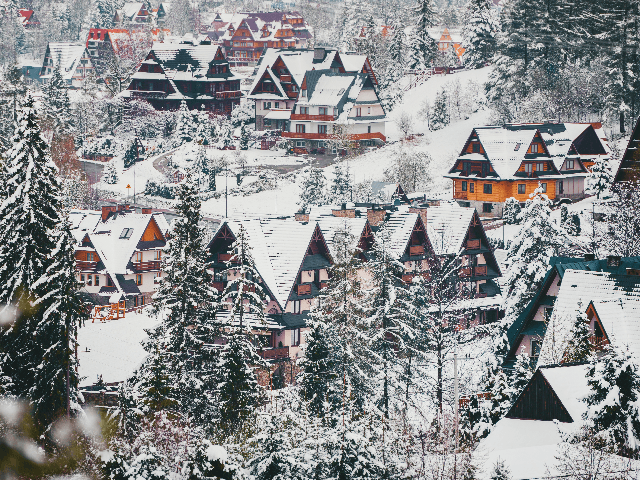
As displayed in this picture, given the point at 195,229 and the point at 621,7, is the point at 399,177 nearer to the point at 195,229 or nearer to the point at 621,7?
the point at 621,7

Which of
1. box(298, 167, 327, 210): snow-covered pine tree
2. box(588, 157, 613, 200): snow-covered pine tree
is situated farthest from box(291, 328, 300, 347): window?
box(588, 157, 613, 200): snow-covered pine tree

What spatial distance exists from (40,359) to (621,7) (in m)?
68.8

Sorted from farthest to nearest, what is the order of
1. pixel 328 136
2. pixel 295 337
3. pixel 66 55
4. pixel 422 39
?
pixel 66 55, pixel 422 39, pixel 328 136, pixel 295 337

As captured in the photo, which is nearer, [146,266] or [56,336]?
[56,336]

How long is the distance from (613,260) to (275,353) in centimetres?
1972

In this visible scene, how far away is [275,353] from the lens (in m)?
61.8

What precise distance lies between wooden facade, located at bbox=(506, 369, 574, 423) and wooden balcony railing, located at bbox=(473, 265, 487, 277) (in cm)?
3233

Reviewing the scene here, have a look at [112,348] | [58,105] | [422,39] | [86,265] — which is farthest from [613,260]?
[422,39]

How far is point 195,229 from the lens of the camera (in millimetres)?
53031

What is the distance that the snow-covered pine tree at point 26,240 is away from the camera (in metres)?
47.5

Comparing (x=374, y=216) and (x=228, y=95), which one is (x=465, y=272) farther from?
(x=228, y=95)

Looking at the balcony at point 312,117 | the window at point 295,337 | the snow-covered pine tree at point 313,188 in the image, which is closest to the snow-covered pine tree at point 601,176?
the snow-covered pine tree at point 313,188

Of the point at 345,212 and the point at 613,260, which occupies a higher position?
the point at 345,212

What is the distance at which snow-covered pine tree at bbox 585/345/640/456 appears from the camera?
117 ft
